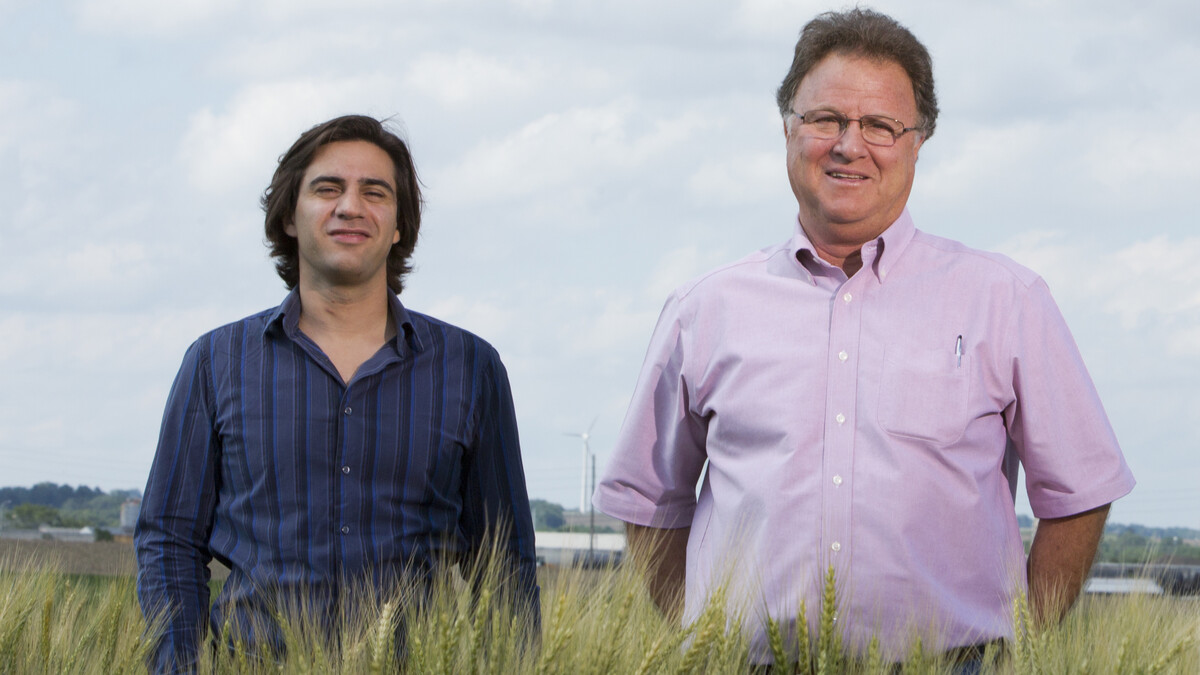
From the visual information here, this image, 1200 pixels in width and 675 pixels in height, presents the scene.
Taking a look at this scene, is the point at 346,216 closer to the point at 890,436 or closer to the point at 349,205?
the point at 349,205

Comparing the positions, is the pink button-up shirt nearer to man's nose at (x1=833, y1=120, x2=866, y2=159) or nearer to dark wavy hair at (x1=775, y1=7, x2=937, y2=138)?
man's nose at (x1=833, y1=120, x2=866, y2=159)

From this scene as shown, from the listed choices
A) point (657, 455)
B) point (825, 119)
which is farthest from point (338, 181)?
point (825, 119)

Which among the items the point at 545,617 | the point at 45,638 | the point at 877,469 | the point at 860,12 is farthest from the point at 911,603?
the point at 45,638

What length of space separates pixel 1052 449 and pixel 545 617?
116 centimetres

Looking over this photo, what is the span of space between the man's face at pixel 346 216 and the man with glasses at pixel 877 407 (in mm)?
787

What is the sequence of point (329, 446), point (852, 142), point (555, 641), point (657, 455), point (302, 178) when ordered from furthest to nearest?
point (302, 178), point (657, 455), point (329, 446), point (852, 142), point (555, 641)

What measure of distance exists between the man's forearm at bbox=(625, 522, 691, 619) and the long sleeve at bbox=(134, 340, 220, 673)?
105 cm

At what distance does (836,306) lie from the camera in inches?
114

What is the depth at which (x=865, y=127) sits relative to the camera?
2.95m

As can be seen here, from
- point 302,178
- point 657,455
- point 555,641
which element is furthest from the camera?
point 302,178

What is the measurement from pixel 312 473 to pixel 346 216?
0.63m

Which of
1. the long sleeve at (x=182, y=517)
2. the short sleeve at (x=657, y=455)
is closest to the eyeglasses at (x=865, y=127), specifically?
the short sleeve at (x=657, y=455)

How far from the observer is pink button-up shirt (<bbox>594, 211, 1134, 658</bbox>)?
8.85ft

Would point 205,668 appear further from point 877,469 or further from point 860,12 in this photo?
point 860,12
